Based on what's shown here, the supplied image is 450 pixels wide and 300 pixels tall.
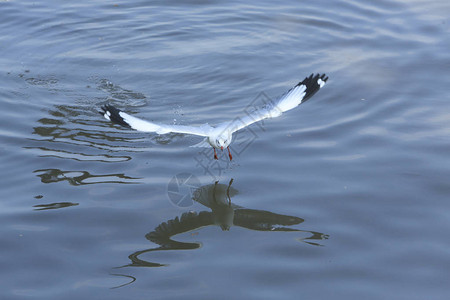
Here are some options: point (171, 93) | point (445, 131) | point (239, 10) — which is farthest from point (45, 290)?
point (239, 10)

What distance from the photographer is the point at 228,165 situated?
7750mm

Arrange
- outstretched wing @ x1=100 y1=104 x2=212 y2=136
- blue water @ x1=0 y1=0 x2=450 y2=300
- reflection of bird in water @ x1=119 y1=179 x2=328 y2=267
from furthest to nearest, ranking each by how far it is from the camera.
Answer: outstretched wing @ x1=100 y1=104 x2=212 y2=136 → reflection of bird in water @ x1=119 y1=179 x2=328 y2=267 → blue water @ x1=0 y1=0 x2=450 y2=300

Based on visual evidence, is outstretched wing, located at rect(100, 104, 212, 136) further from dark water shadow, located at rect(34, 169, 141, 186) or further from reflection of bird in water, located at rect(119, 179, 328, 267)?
reflection of bird in water, located at rect(119, 179, 328, 267)

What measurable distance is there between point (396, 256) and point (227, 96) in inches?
169

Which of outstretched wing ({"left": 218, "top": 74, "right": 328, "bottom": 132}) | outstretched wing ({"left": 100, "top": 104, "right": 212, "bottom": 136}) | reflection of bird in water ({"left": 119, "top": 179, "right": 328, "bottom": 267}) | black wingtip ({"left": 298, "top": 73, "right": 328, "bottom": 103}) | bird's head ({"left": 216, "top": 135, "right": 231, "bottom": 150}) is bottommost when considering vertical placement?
reflection of bird in water ({"left": 119, "top": 179, "right": 328, "bottom": 267})

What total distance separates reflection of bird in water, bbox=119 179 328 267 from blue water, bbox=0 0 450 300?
0.8 inches

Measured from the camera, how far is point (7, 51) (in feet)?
37.2

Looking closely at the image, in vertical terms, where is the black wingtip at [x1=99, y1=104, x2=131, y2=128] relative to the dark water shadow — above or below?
above

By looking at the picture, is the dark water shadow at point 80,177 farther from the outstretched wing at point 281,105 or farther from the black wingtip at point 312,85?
the black wingtip at point 312,85

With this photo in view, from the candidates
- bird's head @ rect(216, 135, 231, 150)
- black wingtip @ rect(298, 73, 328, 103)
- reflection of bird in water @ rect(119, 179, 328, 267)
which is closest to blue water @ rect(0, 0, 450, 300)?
reflection of bird in water @ rect(119, 179, 328, 267)

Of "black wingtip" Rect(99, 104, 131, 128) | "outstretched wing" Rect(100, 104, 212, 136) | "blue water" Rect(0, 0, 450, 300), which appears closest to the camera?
"blue water" Rect(0, 0, 450, 300)

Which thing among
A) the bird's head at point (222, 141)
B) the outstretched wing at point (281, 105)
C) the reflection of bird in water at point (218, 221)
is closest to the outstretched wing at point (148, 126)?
the bird's head at point (222, 141)

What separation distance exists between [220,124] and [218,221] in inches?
57.4

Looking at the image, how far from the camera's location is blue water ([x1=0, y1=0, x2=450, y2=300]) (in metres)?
5.86
